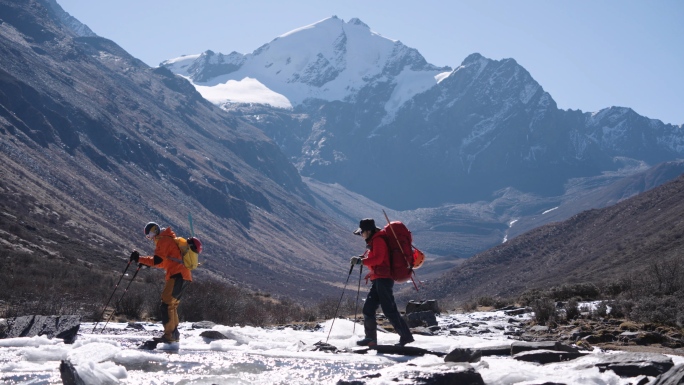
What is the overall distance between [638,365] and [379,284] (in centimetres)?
461

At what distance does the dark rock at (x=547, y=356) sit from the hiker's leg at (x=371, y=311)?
3.03 m

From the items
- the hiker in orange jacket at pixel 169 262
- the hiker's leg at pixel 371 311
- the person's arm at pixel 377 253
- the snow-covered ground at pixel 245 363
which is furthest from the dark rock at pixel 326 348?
the hiker in orange jacket at pixel 169 262

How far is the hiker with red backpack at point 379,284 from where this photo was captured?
11984mm

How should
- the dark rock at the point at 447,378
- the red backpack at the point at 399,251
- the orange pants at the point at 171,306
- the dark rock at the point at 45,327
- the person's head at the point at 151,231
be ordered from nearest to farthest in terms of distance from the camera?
the dark rock at the point at 447,378, the red backpack at the point at 399,251, the dark rock at the point at 45,327, the orange pants at the point at 171,306, the person's head at the point at 151,231

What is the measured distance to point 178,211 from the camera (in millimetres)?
154375

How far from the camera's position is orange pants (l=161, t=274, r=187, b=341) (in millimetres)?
12820

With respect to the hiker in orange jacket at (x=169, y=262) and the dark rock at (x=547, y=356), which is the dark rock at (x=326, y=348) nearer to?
the hiker in orange jacket at (x=169, y=262)

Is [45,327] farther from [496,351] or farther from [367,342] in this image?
[496,351]

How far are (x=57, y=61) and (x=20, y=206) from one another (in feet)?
383

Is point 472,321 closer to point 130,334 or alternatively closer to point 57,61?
point 130,334

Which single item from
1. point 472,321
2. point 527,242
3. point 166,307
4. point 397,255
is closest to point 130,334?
point 166,307

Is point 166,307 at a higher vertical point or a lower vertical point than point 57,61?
lower

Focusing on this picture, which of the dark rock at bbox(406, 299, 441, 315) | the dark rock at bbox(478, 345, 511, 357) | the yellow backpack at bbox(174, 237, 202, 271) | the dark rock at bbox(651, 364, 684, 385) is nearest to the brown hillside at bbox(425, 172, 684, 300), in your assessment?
the dark rock at bbox(406, 299, 441, 315)

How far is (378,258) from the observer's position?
39.2 feet
